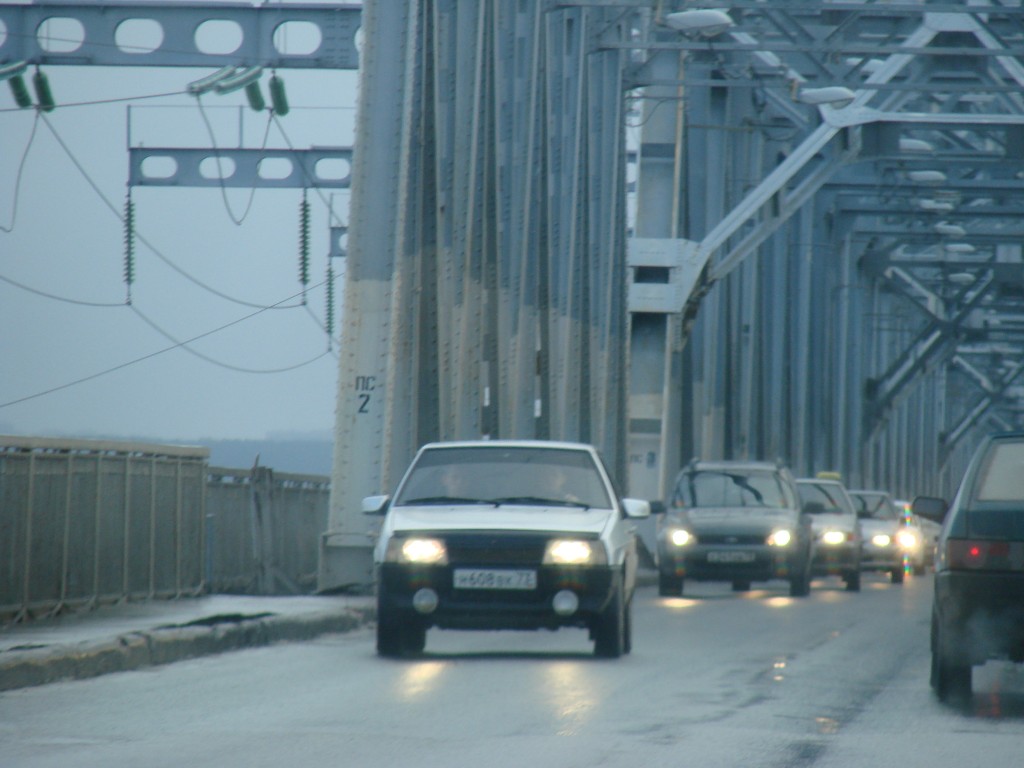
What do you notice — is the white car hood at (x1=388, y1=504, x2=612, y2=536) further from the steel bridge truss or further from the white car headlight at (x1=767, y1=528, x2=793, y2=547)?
the steel bridge truss

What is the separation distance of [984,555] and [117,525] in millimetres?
8546

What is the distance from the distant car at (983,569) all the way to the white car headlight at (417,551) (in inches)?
141

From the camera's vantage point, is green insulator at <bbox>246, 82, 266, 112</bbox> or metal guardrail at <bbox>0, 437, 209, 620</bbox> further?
green insulator at <bbox>246, 82, 266, 112</bbox>

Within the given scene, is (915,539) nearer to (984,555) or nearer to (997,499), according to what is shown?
(997,499)

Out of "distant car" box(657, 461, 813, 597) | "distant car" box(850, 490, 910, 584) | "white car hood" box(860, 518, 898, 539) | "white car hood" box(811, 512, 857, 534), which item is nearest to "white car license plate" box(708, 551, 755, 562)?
"distant car" box(657, 461, 813, 597)

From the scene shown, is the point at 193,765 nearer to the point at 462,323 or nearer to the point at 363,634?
the point at 363,634

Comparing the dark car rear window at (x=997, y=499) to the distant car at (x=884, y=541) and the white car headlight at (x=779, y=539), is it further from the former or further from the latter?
the distant car at (x=884, y=541)

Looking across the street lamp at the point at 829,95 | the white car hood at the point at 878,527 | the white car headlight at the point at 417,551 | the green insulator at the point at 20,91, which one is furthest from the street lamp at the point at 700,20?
the white car headlight at the point at 417,551

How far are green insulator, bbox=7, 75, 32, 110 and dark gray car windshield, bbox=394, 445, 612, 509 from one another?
721 inches

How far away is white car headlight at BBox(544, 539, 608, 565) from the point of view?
12.5 m

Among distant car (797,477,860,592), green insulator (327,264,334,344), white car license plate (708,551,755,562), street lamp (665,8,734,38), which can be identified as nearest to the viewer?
white car license plate (708,551,755,562)

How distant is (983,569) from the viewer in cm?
932

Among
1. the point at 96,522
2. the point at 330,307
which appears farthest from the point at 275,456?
the point at 96,522

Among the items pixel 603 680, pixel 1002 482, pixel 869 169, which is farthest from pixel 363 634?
pixel 869 169
